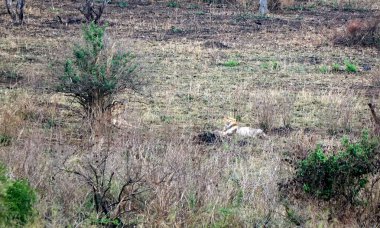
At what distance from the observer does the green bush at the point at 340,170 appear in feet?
24.4

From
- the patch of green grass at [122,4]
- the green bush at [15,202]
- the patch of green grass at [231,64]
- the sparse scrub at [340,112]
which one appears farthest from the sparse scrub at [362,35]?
the green bush at [15,202]

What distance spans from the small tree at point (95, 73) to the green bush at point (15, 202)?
15.3 ft

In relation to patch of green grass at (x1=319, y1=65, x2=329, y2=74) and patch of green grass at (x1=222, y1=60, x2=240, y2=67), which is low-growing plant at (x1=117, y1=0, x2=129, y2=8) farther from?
patch of green grass at (x1=319, y1=65, x2=329, y2=74)

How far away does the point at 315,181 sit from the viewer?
7.59m

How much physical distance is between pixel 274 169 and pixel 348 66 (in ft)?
31.3

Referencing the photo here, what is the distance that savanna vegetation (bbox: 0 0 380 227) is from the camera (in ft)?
23.0

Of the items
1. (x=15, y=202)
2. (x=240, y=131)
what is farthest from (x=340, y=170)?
(x=240, y=131)

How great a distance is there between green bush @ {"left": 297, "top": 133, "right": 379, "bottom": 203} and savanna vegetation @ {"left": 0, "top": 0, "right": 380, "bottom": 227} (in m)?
0.01

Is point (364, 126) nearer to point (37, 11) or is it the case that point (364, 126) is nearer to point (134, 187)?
point (134, 187)

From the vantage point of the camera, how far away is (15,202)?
230 inches

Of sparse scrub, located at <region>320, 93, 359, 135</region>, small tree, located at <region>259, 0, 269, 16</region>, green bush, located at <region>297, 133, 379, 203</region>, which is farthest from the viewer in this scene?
small tree, located at <region>259, 0, 269, 16</region>

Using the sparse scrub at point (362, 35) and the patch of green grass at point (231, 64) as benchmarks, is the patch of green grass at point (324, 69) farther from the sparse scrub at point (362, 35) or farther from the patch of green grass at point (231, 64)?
the sparse scrub at point (362, 35)

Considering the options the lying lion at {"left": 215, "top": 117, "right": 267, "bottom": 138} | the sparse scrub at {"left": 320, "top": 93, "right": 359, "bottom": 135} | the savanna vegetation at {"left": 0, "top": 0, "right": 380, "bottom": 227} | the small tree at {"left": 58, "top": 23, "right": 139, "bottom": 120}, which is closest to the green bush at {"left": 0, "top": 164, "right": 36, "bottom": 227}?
the savanna vegetation at {"left": 0, "top": 0, "right": 380, "bottom": 227}

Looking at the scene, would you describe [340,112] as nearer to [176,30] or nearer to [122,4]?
[176,30]
